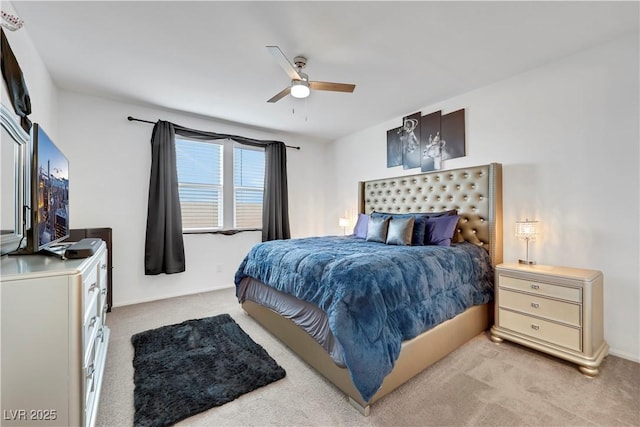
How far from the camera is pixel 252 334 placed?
101 inches

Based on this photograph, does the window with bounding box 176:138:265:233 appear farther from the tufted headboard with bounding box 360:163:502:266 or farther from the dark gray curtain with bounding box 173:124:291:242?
the tufted headboard with bounding box 360:163:502:266

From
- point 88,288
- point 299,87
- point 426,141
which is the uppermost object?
point 299,87

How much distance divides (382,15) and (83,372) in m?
2.68

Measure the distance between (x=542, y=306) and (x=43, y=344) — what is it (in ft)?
10.2

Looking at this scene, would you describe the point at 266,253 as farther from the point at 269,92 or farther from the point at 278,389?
the point at 269,92

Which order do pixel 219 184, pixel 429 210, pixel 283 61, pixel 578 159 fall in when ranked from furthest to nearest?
pixel 219 184, pixel 429 210, pixel 578 159, pixel 283 61

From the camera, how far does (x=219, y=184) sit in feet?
13.7

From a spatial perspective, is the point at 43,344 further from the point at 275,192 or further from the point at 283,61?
the point at 275,192

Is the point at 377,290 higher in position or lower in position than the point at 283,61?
lower

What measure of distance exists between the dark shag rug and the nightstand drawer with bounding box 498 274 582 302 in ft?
6.69

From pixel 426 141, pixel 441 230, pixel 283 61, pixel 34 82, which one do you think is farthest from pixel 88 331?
pixel 426 141

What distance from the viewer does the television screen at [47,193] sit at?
1.42m

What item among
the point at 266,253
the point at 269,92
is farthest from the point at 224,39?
the point at 266,253

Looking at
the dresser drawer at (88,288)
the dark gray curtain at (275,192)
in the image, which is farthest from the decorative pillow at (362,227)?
the dresser drawer at (88,288)
